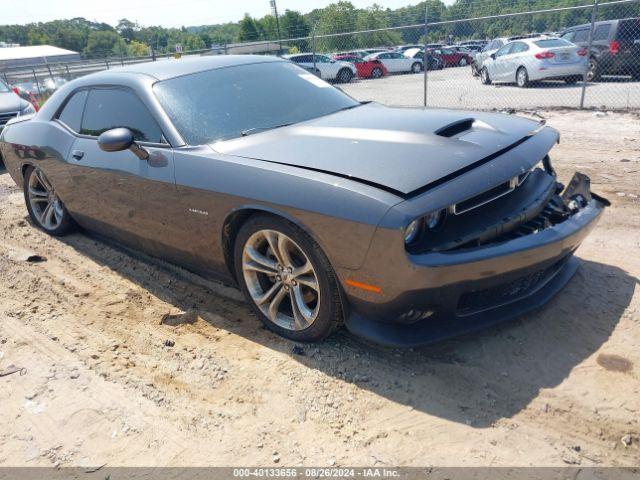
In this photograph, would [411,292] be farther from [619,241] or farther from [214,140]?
[619,241]

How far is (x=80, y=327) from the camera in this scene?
3475 millimetres

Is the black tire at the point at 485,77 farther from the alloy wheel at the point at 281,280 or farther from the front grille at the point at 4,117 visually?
the alloy wheel at the point at 281,280

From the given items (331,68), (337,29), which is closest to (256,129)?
(331,68)

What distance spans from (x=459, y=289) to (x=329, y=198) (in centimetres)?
75

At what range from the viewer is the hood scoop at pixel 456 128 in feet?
9.74

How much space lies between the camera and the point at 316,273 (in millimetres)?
2688

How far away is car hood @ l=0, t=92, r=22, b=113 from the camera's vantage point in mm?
9414

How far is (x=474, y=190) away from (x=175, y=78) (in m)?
2.28

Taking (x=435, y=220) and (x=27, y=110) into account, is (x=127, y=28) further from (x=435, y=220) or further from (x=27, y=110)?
(x=435, y=220)

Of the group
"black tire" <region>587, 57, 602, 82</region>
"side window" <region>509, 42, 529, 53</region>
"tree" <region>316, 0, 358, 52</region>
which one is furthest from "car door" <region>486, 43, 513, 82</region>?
"tree" <region>316, 0, 358, 52</region>

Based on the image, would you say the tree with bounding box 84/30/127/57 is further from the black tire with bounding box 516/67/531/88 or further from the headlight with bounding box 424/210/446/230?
the headlight with bounding box 424/210/446/230

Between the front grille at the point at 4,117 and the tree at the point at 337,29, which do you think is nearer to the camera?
the front grille at the point at 4,117

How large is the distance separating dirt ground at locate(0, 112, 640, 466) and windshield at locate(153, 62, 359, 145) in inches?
47.4

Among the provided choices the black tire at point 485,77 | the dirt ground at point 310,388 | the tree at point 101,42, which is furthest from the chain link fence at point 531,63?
the tree at point 101,42
